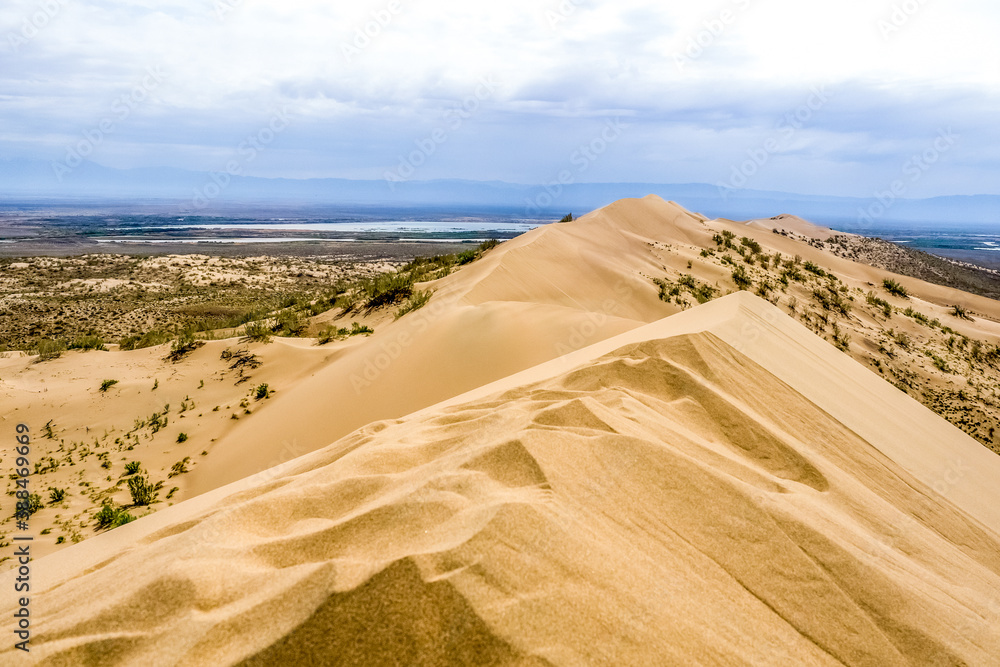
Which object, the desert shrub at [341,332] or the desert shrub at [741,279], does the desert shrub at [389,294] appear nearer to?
the desert shrub at [341,332]

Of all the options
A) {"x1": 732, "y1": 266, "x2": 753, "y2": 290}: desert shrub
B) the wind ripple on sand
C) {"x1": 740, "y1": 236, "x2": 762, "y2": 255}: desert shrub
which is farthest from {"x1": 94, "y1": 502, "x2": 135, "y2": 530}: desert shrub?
{"x1": 740, "y1": 236, "x2": 762, "y2": 255}: desert shrub

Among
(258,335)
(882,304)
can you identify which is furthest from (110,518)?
(882,304)

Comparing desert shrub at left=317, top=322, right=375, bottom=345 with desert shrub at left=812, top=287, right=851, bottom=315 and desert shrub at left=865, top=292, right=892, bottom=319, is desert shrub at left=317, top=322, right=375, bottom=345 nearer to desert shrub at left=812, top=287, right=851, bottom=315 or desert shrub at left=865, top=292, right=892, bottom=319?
desert shrub at left=812, top=287, right=851, bottom=315

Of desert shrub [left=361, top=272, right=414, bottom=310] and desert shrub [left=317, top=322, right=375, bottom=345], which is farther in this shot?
desert shrub [left=361, top=272, right=414, bottom=310]

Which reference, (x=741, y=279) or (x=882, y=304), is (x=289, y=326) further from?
(x=882, y=304)

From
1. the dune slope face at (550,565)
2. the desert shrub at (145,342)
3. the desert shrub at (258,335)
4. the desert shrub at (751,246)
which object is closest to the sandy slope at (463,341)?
the desert shrub at (258,335)

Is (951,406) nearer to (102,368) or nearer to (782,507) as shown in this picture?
(782,507)
